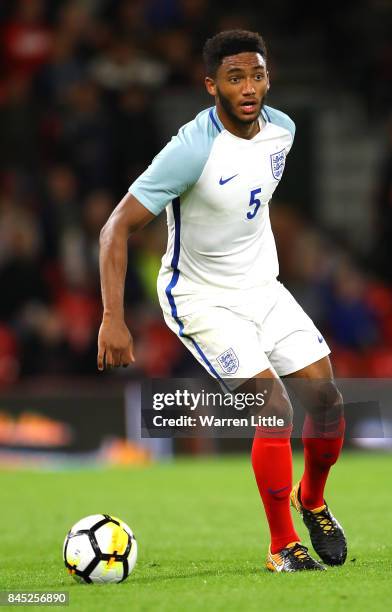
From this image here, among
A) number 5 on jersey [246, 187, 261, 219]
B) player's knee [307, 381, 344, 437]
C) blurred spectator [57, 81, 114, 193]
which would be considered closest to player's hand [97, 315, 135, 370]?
number 5 on jersey [246, 187, 261, 219]

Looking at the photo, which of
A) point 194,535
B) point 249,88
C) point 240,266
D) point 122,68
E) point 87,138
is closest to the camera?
point 249,88

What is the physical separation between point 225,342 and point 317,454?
0.70 metres

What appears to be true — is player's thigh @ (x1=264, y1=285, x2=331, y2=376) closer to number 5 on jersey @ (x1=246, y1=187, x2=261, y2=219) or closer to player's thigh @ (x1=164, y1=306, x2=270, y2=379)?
player's thigh @ (x1=164, y1=306, x2=270, y2=379)

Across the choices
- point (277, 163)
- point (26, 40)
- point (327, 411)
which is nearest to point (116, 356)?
point (327, 411)

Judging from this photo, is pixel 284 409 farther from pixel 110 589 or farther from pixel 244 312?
pixel 110 589

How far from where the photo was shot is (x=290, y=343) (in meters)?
5.99

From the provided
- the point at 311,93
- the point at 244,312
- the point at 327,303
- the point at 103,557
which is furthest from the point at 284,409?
the point at 311,93

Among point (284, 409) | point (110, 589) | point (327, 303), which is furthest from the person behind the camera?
point (327, 303)

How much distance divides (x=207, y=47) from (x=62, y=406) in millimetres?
7293

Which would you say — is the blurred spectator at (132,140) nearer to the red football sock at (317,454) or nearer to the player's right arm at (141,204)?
the red football sock at (317,454)

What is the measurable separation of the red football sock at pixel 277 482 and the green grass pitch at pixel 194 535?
0.70 feet

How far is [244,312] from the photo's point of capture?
594 centimetres

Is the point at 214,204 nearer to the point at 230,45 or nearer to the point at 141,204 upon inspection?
the point at 141,204

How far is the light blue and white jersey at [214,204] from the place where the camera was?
5.69 metres
